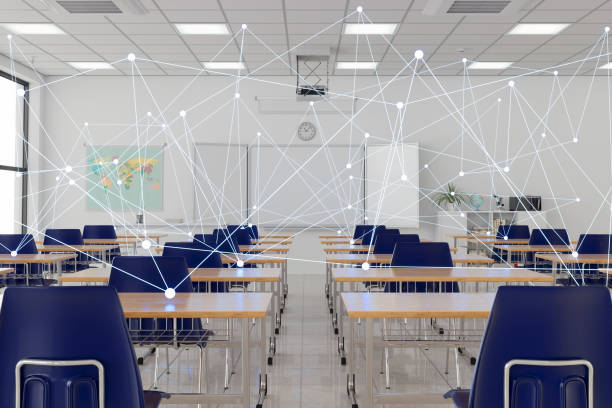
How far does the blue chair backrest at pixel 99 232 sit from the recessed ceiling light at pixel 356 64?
13.2 ft

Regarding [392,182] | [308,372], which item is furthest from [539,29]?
[308,372]

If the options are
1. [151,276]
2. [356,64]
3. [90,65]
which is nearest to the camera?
[151,276]

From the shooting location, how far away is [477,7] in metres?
5.70

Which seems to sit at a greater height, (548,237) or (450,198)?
(450,198)

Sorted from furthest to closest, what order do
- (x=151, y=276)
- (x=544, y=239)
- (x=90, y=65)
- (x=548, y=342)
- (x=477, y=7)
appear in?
(x=90, y=65) < (x=544, y=239) < (x=477, y=7) < (x=151, y=276) < (x=548, y=342)

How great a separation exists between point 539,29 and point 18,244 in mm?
6342

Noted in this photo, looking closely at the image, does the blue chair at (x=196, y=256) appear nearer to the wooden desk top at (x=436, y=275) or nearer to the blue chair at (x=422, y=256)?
the wooden desk top at (x=436, y=275)

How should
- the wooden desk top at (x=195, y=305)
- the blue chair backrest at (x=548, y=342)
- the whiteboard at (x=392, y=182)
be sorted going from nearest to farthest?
the blue chair backrest at (x=548, y=342) < the wooden desk top at (x=195, y=305) < the whiteboard at (x=392, y=182)

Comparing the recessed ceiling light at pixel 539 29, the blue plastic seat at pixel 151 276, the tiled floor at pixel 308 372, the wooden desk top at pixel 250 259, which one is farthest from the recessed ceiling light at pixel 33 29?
the recessed ceiling light at pixel 539 29

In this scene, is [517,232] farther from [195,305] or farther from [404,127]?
[195,305]

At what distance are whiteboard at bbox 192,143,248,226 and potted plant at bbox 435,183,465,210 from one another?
3200 mm

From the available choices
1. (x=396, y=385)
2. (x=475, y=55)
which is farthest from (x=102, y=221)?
(x=396, y=385)

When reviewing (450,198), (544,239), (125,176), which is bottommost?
(544,239)

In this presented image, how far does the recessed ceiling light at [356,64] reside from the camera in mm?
8219
